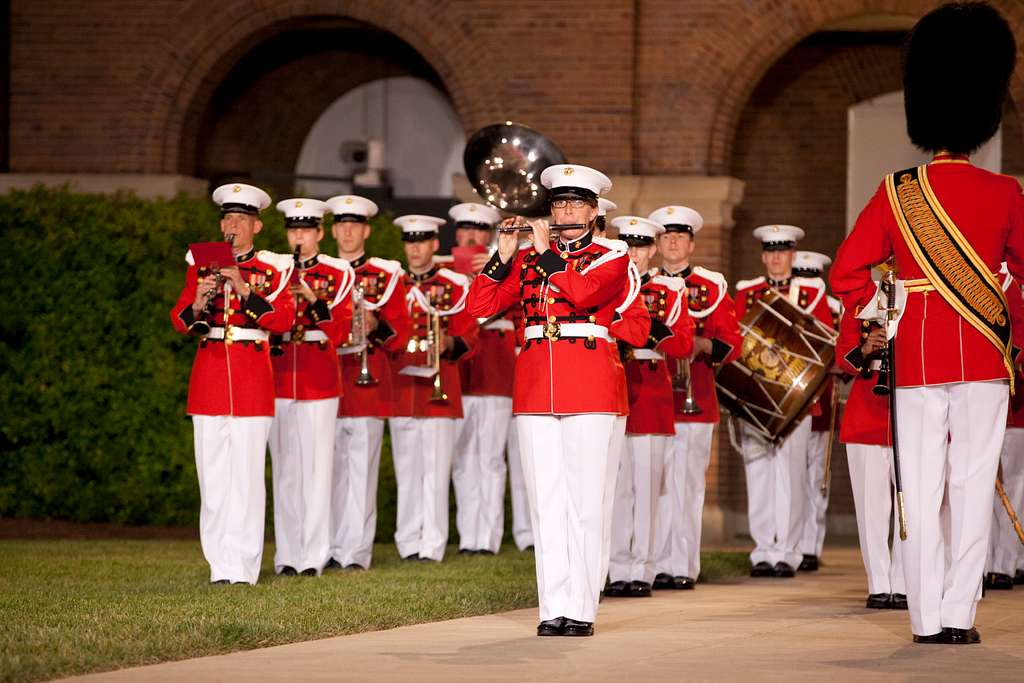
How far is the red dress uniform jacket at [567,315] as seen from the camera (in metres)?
8.14

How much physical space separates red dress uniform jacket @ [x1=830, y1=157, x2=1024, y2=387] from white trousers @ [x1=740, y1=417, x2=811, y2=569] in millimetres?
4548

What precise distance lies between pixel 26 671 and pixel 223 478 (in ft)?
12.1

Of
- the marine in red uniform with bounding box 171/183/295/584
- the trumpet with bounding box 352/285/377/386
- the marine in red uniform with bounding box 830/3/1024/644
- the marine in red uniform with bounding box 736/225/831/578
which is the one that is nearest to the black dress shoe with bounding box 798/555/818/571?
the marine in red uniform with bounding box 736/225/831/578

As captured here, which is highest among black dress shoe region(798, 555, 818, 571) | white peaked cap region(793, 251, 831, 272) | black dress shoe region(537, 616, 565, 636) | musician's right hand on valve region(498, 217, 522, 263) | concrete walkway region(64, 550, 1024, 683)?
white peaked cap region(793, 251, 831, 272)

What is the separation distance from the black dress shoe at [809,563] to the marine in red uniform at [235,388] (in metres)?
4.58

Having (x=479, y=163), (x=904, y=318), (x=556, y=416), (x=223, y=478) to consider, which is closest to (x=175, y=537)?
(x=223, y=478)

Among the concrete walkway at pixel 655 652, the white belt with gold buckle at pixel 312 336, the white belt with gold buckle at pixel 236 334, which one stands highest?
the white belt with gold buckle at pixel 312 336

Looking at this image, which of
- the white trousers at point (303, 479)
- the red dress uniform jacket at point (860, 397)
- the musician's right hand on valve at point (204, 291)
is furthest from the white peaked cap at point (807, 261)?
the musician's right hand on valve at point (204, 291)

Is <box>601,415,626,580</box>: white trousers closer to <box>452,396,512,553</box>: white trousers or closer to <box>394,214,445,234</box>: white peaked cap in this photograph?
<box>394,214,445,234</box>: white peaked cap

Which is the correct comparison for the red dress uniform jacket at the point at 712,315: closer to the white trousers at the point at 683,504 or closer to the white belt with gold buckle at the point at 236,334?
the white trousers at the point at 683,504

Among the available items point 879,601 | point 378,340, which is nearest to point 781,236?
point 378,340

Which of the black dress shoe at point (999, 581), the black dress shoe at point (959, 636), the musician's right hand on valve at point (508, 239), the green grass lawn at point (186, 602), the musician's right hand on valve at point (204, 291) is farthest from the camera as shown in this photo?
the black dress shoe at point (999, 581)

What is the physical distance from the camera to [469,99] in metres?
17.0

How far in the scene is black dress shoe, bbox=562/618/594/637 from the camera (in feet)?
26.7
